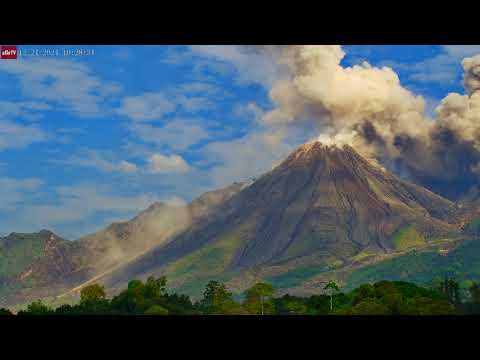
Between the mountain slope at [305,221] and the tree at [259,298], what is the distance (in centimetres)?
5903

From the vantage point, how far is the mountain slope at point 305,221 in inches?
5034

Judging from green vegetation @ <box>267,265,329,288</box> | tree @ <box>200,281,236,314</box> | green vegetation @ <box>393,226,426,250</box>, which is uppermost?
Result: green vegetation @ <box>393,226,426,250</box>

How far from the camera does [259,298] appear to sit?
56688 mm

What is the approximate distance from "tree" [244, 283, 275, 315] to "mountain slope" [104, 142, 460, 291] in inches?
2324

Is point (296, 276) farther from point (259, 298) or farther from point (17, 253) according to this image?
point (17, 253)

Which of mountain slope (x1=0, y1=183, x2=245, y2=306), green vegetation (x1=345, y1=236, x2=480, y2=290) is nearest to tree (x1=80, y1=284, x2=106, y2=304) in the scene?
green vegetation (x1=345, y1=236, x2=480, y2=290)

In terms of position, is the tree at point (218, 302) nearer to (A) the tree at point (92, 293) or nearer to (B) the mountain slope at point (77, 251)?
(A) the tree at point (92, 293)

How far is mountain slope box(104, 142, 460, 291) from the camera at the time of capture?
128 meters

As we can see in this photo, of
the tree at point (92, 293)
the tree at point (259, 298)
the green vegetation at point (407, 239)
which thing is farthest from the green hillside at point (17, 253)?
the tree at point (92, 293)

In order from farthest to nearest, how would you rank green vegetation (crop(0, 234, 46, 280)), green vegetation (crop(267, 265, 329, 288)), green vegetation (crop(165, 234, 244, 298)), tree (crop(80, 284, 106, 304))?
1. green vegetation (crop(0, 234, 46, 280))
2. green vegetation (crop(165, 234, 244, 298))
3. green vegetation (crop(267, 265, 329, 288))
4. tree (crop(80, 284, 106, 304))

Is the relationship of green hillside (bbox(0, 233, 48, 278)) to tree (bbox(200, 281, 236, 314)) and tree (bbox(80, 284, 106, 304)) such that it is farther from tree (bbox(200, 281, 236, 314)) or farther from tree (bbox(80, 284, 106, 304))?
tree (bbox(80, 284, 106, 304))
